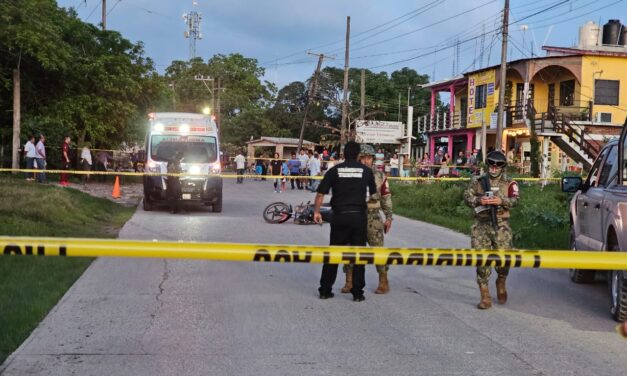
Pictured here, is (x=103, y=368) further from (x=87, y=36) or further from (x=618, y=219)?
(x=87, y=36)

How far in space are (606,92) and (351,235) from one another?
30839mm

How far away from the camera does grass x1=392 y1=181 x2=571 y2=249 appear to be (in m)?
13.1

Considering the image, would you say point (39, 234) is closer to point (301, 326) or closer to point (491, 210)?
point (301, 326)

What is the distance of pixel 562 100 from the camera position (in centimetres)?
3653

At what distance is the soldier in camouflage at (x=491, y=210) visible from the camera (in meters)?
7.50

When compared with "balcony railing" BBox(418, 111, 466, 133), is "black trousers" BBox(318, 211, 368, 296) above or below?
below

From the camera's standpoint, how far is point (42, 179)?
23.7 m

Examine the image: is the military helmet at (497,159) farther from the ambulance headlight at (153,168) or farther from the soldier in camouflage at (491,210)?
the ambulance headlight at (153,168)

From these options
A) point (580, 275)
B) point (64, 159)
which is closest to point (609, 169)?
point (580, 275)

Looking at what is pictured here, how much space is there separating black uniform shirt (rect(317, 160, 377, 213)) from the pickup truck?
2582mm

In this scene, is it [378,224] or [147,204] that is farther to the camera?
[147,204]

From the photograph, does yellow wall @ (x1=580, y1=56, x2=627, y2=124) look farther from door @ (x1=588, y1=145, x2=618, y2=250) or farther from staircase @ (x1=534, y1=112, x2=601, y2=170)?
door @ (x1=588, y1=145, x2=618, y2=250)

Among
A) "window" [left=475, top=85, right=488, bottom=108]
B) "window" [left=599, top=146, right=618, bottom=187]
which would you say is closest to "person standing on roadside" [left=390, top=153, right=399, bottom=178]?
"window" [left=475, top=85, right=488, bottom=108]

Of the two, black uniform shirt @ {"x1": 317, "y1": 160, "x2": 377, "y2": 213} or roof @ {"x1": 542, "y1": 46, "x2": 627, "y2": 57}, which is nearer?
black uniform shirt @ {"x1": 317, "y1": 160, "x2": 377, "y2": 213}
